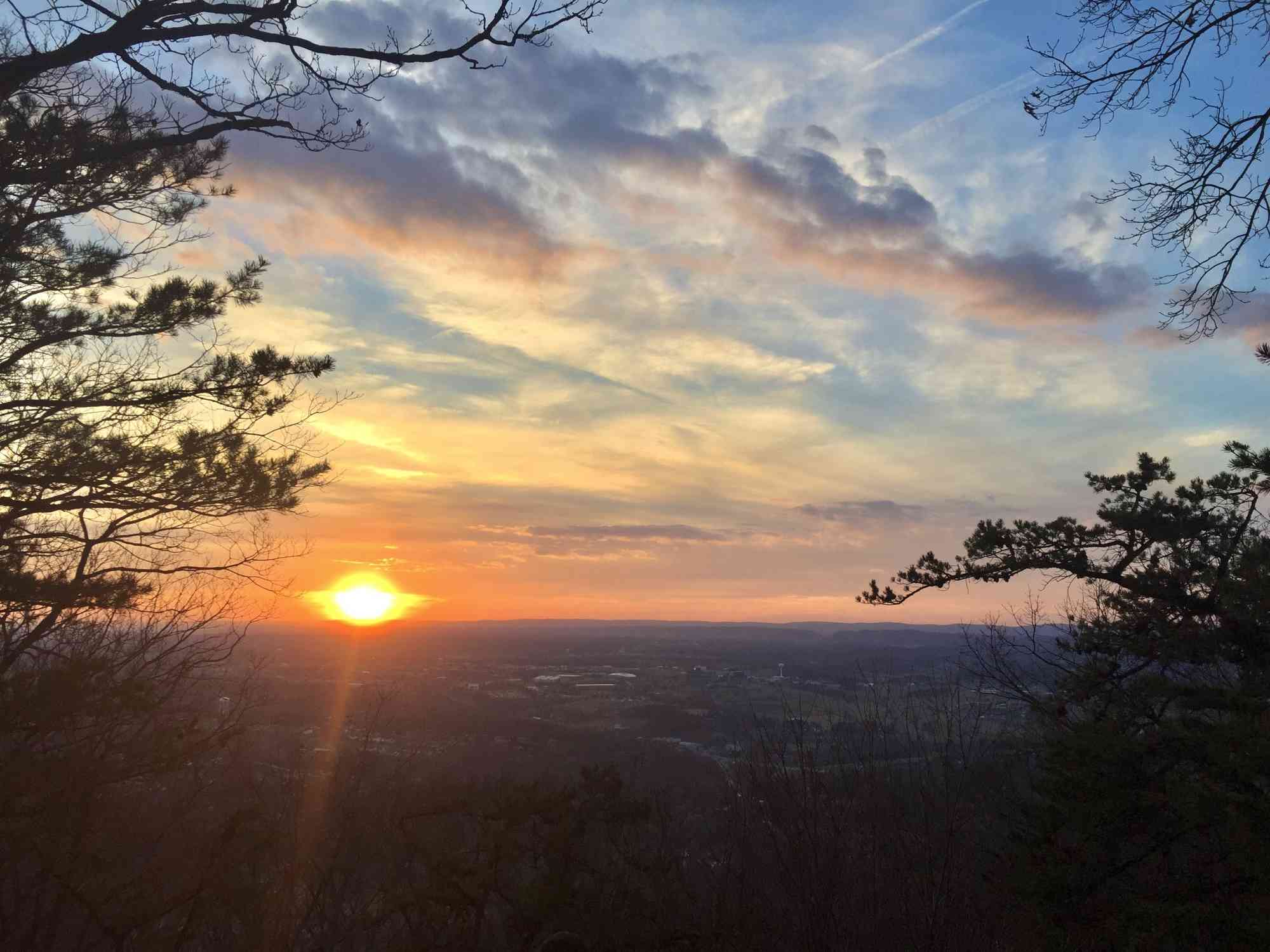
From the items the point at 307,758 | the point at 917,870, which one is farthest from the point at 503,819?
the point at 307,758

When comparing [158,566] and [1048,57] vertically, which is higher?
[1048,57]

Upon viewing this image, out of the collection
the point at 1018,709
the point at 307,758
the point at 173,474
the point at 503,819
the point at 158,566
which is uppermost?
the point at 173,474

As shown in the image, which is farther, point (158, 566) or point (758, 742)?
point (158, 566)

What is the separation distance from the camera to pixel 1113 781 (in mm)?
6879

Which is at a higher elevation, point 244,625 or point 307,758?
point 244,625

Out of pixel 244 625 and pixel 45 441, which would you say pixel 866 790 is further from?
pixel 45 441

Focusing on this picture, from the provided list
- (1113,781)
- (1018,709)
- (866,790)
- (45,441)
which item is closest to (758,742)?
(866,790)

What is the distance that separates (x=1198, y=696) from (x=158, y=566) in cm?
999

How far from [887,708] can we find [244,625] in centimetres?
646

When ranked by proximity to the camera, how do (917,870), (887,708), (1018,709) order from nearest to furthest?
(917,870)
(887,708)
(1018,709)

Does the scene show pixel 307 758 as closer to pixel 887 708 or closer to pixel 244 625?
pixel 244 625

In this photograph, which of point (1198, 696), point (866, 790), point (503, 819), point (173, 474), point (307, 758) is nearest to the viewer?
point (503, 819)

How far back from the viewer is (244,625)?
7.97 meters

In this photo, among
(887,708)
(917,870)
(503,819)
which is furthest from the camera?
(887,708)
